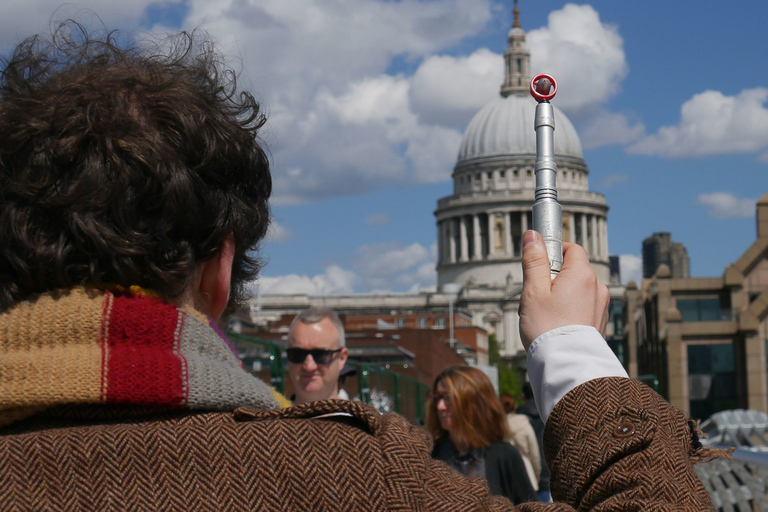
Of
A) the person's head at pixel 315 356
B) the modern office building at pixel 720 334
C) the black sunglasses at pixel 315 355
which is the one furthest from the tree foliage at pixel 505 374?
the black sunglasses at pixel 315 355

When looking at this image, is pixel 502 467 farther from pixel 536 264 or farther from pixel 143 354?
pixel 143 354

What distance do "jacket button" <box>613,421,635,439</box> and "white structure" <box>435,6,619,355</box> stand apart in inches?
4393

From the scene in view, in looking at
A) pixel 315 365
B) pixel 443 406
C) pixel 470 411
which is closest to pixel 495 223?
pixel 443 406

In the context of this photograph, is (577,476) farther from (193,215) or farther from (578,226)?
(578,226)

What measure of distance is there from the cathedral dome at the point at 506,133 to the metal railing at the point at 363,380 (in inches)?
3865

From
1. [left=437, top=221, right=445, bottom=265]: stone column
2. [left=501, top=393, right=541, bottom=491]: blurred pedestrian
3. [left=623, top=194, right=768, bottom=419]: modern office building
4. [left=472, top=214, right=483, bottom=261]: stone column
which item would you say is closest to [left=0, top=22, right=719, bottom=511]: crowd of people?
[left=501, top=393, right=541, bottom=491]: blurred pedestrian

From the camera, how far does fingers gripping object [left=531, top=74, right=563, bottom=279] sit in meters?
2.15

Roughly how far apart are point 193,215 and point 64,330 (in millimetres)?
277

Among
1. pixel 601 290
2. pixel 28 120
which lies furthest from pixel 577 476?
pixel 28 120

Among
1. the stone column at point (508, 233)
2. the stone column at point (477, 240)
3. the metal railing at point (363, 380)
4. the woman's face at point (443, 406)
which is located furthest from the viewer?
the stone column at point (477, 240)

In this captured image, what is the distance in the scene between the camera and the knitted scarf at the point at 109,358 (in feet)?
5.84

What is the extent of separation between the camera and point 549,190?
2184 millimetres

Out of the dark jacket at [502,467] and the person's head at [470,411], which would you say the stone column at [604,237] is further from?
the dark jacket at [502,467]

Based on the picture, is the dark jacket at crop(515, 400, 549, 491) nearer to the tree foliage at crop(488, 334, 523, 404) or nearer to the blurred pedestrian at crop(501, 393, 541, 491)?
the blurred pedestrian at crop(501, 393, 541, 491)
